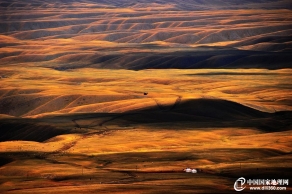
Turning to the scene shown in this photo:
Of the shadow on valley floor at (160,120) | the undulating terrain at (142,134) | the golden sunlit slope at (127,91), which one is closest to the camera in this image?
the undulating terrain at (142,134)

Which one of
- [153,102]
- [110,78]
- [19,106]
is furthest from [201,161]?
[110,78]

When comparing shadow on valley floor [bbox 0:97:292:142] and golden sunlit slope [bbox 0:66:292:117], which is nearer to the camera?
shadow on valley floor [bbox 0:97:292:142]

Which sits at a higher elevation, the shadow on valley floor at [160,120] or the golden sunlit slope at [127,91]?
the golden sunlit slope at [127,91]

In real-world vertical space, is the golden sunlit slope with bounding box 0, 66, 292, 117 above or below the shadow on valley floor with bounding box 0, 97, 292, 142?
above

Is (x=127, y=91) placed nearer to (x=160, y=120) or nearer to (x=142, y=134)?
(x=160, y=120)

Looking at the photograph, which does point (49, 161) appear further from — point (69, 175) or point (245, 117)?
point (245, 117)

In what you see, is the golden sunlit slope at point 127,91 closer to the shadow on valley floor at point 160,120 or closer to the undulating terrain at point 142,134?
the undulating terrain at point 142,134

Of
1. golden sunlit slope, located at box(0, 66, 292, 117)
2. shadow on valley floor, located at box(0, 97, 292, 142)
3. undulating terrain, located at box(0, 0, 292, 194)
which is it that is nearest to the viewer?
undulating terrain, located at box(0, 0, 292, 194)

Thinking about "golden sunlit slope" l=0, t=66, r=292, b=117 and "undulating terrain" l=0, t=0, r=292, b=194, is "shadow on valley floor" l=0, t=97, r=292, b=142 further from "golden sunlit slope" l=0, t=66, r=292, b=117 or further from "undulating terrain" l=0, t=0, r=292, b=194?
"golden sunlit slope" l=0, t=66, r=292, b=117

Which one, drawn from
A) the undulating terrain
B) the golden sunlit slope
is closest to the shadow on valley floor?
the undulating terrain

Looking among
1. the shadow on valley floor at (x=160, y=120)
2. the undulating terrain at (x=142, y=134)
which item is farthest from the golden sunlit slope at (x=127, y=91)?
the shadow on valley floor at (x=160, y=120)

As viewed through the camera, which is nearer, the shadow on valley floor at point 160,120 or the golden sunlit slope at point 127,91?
the shadow on valley floor at point 160,120
